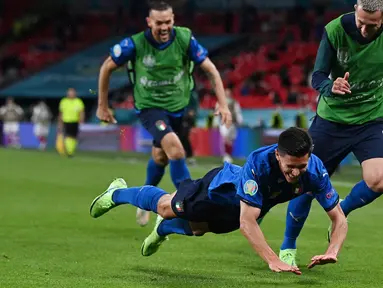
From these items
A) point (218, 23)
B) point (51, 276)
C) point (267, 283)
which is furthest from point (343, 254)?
point (218, 23)

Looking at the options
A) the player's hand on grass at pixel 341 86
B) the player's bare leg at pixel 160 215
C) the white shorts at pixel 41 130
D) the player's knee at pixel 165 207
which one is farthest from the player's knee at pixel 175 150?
the white shorts at pixel 41 130

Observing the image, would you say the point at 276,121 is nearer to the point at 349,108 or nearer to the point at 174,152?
the point at 174,152

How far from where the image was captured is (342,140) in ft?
27.3

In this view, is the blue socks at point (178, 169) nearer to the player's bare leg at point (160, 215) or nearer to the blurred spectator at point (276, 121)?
the player's bare leg at point (160, 215)

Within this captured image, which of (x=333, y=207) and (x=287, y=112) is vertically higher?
(x=333, y=207)

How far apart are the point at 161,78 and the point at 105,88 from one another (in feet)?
2.15

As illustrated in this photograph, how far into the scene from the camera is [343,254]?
8.98 m

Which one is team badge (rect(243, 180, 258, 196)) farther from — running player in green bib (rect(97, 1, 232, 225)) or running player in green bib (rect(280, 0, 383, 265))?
running player in green bib (rect(97, 1, 232, 225))

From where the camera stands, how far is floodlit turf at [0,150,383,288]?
24.2ft

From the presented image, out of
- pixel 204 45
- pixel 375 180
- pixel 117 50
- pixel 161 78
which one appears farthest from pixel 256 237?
pixel 204 45

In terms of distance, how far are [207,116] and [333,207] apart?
23.1m

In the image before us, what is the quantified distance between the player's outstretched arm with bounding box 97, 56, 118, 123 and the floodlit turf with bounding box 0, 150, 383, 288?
1203mm

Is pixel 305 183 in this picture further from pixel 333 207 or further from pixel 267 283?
pixel 267 283

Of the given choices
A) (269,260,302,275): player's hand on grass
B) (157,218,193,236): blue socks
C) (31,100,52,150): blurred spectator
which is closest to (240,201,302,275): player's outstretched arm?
(269,260,302,275): player's hand on grass
